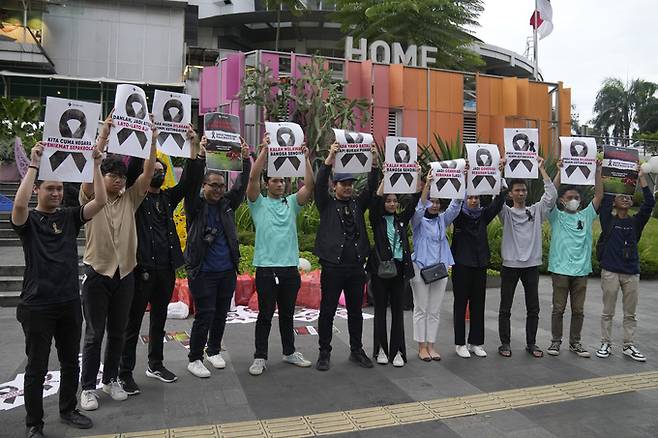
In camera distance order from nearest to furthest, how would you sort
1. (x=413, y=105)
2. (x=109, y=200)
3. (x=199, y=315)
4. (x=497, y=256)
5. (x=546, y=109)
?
(x=109, y=200) → (x=199, y=315) → (x=497, y=256) → (x=413, y=105) → (x=546, y=109)

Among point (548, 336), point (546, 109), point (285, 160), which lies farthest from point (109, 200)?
point (546, 109)

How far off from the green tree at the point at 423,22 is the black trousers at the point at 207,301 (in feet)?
62.9

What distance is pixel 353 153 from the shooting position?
534 cm

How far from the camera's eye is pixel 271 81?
16.0 metres

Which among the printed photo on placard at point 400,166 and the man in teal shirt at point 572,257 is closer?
the printed photo on placard at point 400,166

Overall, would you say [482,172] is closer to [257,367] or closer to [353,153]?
[353,153]

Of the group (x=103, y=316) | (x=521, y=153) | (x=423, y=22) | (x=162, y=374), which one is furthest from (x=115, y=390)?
(x=423, y=22)

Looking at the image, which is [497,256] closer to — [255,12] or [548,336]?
[548,336]

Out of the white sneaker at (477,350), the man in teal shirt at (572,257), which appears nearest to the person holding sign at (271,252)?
the white sneaker at (477,350)

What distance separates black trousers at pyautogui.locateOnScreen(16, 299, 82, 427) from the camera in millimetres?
3643

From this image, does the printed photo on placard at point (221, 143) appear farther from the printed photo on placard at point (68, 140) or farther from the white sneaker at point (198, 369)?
the white sneaker at point (198, 369)

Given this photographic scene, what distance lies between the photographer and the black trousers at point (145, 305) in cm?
458

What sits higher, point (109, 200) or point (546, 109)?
point (546, 109)

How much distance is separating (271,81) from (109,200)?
12379 mm
